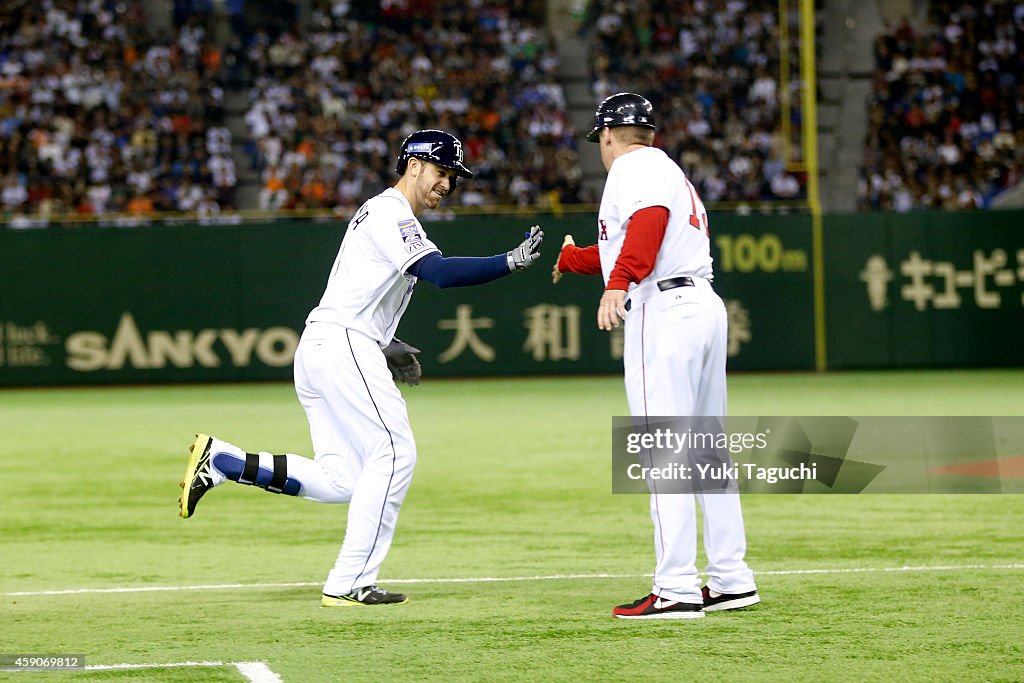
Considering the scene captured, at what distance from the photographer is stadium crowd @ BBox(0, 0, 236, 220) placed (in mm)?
25250

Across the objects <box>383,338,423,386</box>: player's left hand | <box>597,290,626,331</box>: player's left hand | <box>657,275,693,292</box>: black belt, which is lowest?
<box>383,338,423,386</box>: player's left hand

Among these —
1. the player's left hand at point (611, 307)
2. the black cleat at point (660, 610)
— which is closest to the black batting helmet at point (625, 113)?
the player's left hand at point (611, 307)

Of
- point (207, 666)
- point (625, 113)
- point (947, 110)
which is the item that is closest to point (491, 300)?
point (947, 110)

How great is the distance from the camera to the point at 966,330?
23.6 meters

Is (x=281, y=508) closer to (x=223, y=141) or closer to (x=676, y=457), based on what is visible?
(x=676, y=457)

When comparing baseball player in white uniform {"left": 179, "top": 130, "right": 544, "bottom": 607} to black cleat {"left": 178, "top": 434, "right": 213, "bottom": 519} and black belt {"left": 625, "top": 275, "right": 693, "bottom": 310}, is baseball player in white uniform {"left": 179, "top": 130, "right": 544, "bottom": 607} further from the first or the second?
black belt {"left": 625, "top": 275, "right": 693, "bottom": 310}

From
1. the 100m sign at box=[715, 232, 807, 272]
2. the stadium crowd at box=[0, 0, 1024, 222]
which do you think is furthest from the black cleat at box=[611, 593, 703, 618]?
the stadium crowd at box=[0, 0, 1024, 222]

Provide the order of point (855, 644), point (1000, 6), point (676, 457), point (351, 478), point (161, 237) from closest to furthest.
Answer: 1. point (855, 644)
2. point (676, 457)
3. point (351, 478)
4. point (161, 237)
5. point (1000, 6)

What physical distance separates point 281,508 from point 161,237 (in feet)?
40.9

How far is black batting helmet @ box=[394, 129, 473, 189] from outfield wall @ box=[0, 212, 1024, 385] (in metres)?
14.8

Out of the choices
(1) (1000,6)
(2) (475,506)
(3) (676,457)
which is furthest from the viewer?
(1) (1000,6)

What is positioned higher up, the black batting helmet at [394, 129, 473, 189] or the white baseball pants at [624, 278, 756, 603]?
the black batting helmet at [394, 129, 473, 189]

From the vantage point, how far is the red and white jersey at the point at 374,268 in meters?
6.79

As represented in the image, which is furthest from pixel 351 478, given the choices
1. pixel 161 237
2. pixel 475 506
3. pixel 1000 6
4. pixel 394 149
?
pixel 1000 6
